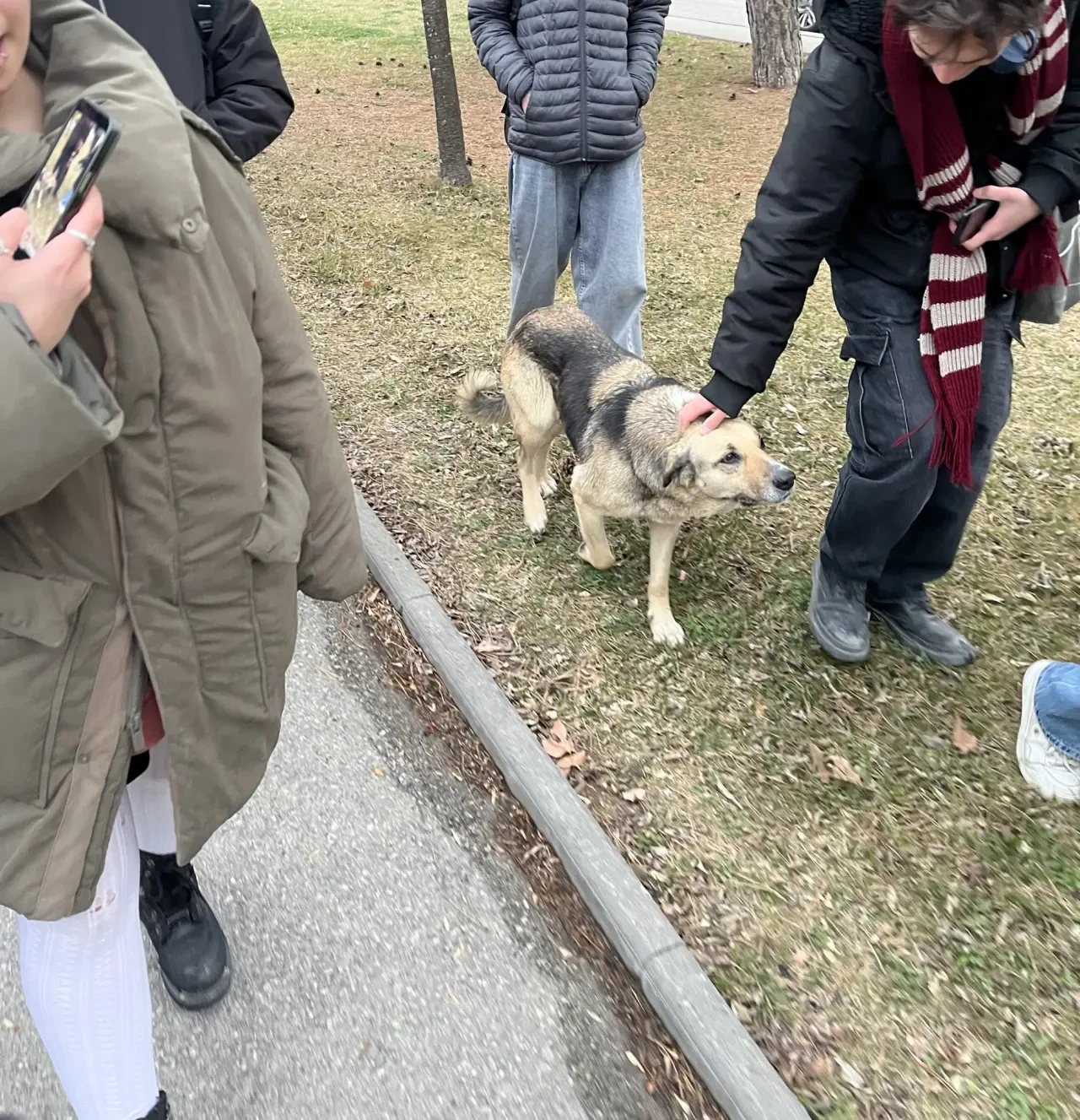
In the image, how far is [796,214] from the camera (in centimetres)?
263

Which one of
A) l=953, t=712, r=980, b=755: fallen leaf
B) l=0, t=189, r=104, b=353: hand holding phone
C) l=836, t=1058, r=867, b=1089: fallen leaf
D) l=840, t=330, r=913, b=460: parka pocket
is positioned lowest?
l=953, t=712, r=980, b=755: fallen leaf

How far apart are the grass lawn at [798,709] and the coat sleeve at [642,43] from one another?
161 cm

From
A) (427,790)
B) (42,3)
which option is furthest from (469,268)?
(42,3)

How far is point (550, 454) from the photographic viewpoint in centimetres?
479

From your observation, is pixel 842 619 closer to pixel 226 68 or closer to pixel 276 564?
pixel 276 564

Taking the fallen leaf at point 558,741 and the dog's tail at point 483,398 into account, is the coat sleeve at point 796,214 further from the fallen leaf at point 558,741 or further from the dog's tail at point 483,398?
the dog's tail at point 483,398

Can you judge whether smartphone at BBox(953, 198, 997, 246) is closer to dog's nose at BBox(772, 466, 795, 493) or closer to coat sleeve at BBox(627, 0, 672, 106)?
dog's nose at BBox(772, 466, 795, 493)

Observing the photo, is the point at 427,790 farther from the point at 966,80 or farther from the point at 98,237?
the point at 966,80

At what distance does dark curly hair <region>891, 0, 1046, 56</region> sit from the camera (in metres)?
2.00

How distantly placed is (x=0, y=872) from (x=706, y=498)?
2433 millimetres

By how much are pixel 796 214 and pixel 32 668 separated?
7.42 ft

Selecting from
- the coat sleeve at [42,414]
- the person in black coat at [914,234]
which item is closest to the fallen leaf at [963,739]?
the person in black coat at [914,234]

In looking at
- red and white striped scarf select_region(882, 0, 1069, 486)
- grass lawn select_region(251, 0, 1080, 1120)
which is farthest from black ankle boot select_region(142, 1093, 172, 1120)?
red and white striped scarf select_region(882, 0, 1069, 486)

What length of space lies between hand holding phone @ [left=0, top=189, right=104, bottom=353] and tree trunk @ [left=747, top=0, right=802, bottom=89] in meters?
11.9
